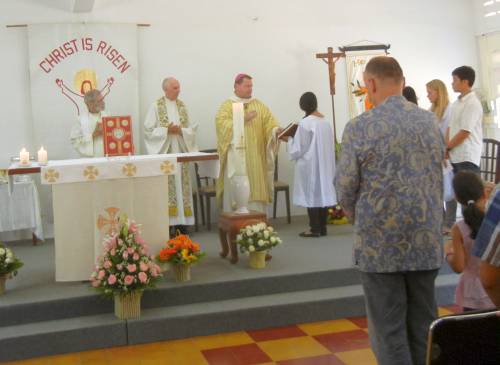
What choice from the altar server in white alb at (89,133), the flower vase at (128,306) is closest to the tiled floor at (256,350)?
the flower vase at (128,306)

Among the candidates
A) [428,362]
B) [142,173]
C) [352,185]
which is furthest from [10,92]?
[428,362]

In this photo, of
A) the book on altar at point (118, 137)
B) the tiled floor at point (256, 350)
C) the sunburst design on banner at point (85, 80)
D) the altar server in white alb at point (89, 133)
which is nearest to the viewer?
the tiled floor at point (256, 350)

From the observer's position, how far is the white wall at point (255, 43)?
785cm

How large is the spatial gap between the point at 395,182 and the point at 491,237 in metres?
1.09

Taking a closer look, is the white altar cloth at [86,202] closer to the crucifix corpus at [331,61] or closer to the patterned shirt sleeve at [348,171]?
the patterned shirt sleeve at [348,171]

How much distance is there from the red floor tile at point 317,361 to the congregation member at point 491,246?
2.52m

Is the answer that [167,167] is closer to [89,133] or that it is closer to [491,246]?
[89,133]

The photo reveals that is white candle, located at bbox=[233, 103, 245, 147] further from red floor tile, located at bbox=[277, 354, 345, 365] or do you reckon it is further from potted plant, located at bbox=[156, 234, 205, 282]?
red floor tile, located at bbox=[277, 354, 345, 365]

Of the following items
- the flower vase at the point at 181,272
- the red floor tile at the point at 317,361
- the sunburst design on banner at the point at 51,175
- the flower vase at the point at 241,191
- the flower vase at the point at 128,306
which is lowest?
the red floor tile at the point at 317,361

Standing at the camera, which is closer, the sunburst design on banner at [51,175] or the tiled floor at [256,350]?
the tiled floor at [256,350]

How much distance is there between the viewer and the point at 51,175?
17.2ft

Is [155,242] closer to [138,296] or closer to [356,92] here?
[138,296]

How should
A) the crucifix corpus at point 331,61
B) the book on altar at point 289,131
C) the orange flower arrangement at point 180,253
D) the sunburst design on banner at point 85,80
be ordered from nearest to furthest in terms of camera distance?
the orange flower arrangement at point 180,253, the book on altar at point 289,131, the sunburst design on banner at point 85,80, the crucifix corpus at point 331,61

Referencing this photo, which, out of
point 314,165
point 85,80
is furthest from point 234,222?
point 85,80
